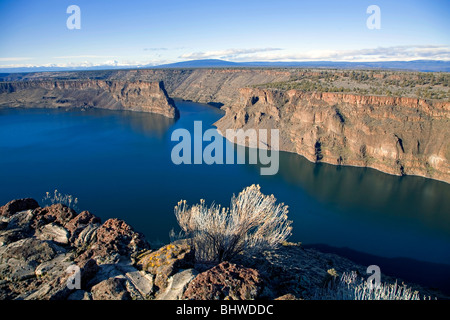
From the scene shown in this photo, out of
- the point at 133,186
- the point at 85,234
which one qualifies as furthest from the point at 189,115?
the point at 85,234

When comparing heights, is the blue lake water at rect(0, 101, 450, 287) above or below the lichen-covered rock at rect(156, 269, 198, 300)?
below

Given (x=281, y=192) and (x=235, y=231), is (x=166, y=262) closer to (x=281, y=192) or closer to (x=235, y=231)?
(x=235, y=231)

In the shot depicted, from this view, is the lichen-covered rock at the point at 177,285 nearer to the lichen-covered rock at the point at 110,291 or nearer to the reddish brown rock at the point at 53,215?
the lichen-covered rock at the point at 110,291

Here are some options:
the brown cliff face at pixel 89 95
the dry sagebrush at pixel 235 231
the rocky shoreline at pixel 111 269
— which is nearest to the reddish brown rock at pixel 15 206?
the rocky shoreline at pixel 111 269

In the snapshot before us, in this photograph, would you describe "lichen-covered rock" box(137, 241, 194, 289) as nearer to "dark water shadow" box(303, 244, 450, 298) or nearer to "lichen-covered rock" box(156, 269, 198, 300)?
"lichen-covered rock" box(156, 269, 198, 300)

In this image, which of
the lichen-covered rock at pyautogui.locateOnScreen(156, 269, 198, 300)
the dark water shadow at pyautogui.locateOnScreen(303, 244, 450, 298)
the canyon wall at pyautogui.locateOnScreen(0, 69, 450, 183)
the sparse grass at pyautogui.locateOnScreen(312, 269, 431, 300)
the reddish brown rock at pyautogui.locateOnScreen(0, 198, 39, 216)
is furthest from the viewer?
the canyon wall at pyautogui.locateOnScreen(0, 69, 450, 183)

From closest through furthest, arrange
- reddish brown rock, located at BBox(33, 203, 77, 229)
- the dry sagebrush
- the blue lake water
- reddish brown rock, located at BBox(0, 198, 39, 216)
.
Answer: the dry sagebrush
reddish brown rock, located at BBox(33, 203, 77, 229)
reddish brown rock, located at BBox(0, 198, 39, 216)
the blue lake water

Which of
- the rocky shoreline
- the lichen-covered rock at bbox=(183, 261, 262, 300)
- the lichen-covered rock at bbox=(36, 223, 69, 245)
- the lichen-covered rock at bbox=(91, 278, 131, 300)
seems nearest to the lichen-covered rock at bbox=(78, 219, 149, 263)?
the rocky shoreline

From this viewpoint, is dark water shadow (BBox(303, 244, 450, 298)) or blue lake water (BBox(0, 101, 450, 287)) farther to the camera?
blue lake water (BBox(0, 101, 450, 287))

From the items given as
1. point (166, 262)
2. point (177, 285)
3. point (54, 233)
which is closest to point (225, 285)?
point (177, 285)
